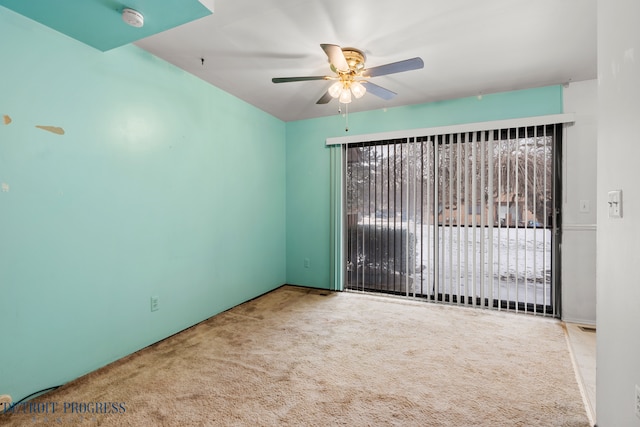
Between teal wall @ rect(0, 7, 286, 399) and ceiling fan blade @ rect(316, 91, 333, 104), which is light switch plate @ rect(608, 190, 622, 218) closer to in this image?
ceiling fan blade @ rect(316, 91, 333, 104)

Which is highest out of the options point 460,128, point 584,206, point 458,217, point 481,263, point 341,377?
point 460,128

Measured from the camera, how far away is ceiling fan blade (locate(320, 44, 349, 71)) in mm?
1860

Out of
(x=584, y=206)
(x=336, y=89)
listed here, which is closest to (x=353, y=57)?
(x=336, y=89)

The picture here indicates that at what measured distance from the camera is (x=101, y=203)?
6.98 feet

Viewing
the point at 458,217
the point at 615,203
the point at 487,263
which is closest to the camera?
the point at 615,203

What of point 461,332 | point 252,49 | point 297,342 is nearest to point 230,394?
point 297,342

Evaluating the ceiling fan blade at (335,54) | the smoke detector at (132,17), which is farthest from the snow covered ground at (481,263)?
the smoke detector at (132,17)

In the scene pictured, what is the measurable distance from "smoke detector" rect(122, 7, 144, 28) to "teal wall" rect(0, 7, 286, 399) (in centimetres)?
59

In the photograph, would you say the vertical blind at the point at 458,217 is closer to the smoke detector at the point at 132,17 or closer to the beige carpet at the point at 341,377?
the beige carpet at the point at 341,377

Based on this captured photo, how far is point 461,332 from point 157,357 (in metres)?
2.59

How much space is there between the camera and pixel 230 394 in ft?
6.00

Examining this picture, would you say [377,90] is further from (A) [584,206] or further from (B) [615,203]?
(A) [584,206]

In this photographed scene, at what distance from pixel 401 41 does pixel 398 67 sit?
31 centimetres

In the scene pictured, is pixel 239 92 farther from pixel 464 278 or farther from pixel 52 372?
pixel 464 278
